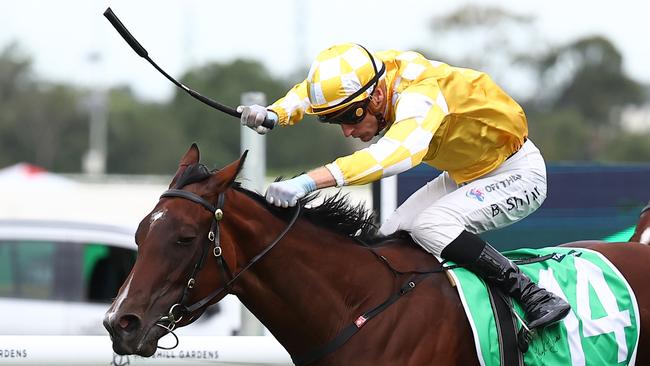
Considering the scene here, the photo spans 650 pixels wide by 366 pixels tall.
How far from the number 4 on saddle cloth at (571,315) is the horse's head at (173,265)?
95 cm

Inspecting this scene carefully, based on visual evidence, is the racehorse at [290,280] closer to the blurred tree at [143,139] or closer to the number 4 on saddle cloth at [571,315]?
the number 4 on saddle cloth at [571,315]

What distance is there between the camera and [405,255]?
4.07 m

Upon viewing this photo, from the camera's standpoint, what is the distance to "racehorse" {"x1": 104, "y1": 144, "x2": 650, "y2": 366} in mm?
3527

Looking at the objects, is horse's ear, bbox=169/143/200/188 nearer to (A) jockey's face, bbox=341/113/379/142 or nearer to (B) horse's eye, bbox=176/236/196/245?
(B) horse's eye, bbox=176/236/196/245

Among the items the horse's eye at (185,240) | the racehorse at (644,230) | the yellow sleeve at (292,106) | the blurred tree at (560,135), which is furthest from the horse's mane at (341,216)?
the blurred tree at (560,135)

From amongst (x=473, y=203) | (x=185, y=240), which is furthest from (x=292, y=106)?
(x=185, y=240)

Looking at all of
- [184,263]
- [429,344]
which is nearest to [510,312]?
[429,344]

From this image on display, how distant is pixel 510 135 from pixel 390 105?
496 millimetres

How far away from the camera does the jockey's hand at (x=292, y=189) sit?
3.60 metres

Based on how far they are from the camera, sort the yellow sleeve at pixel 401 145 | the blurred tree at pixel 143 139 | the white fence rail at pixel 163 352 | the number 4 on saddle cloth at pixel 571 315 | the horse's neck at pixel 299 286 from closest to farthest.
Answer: the yellow sleeve at pixel 401 145, the horse's neck at pixel 299 286, the number 4 on saddle cloth at pixel 571 315, the white fence rail at pixel 163 352, the blurred tree at pixel 143 139

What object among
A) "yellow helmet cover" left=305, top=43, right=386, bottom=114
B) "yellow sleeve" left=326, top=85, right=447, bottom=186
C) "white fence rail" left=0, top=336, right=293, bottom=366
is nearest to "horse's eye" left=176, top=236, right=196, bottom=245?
"yellow sleeve" left=326, top=85, right=447, bottom=186

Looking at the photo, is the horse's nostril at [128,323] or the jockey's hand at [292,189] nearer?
the horse's nostril at [128,323]

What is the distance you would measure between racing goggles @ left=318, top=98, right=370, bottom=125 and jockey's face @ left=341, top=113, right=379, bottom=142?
0.03 meters

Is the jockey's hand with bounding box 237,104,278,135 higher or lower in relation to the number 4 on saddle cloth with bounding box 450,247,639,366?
higher
